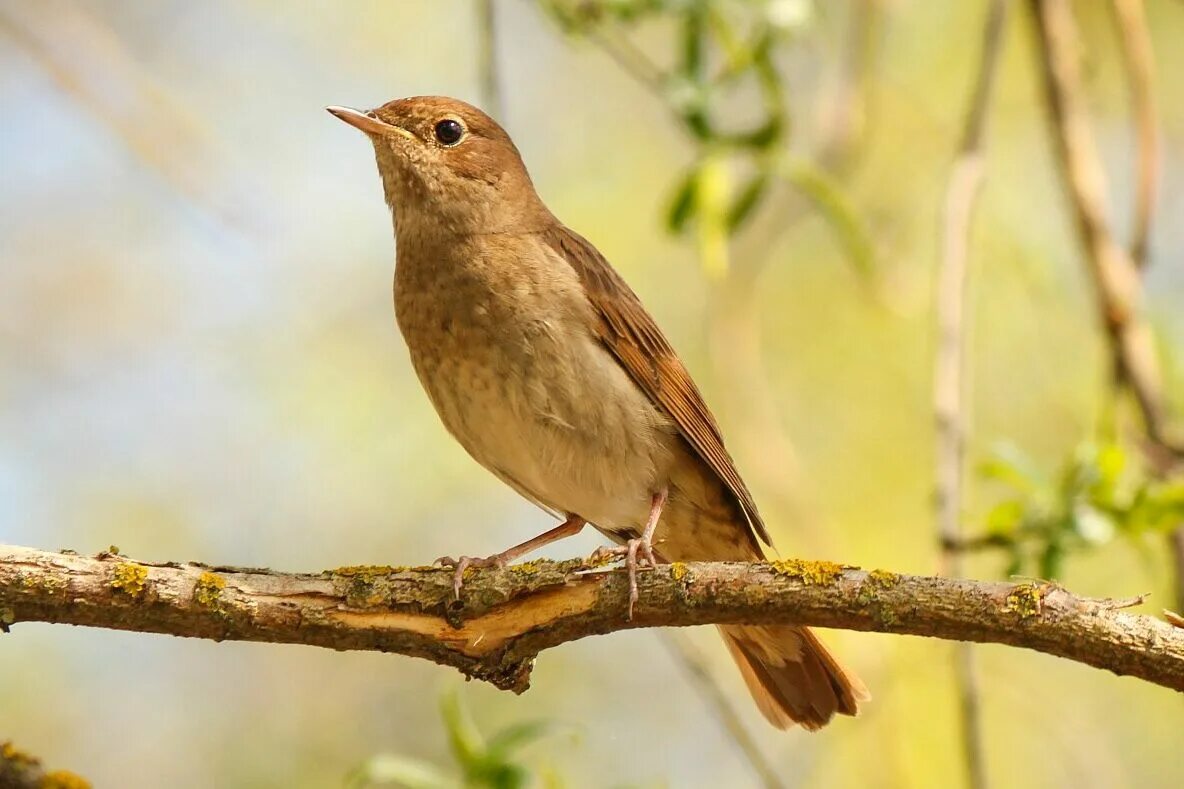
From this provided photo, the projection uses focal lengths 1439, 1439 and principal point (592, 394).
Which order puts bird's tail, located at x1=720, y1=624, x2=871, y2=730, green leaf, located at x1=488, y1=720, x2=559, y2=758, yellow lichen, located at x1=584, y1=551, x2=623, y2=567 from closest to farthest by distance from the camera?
yellow lichen, located at x1=584, y1=551, x2=623, y2=567
green leaf, located at x1=488, y1=720, x2=559, y2=758
bird's tail, located at x1=720, y1=624, x2=871, y2=730

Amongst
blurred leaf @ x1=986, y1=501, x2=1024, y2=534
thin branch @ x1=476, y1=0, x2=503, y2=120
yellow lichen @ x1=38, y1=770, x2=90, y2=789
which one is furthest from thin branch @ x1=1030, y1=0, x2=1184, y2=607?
yellow lichen @ x1=38, y1=770, x2=90, y2=789

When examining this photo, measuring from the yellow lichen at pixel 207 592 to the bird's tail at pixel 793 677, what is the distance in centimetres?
197

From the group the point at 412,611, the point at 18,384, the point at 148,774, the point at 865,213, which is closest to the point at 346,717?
the point at 148,774

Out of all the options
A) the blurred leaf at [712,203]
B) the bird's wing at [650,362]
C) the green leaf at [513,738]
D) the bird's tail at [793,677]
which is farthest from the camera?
the blurred leaf at [712,203]

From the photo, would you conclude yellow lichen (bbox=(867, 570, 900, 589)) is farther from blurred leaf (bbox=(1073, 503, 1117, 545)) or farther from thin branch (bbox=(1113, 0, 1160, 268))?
thin branch (bbox=(1113, 0, 1160, 268))

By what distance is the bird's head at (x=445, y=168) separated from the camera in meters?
5.81

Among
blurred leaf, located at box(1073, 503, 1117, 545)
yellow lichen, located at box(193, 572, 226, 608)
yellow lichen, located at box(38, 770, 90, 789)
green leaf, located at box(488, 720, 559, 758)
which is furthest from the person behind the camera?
blurred leaf, located at box(1073, 503, 1117, 545)

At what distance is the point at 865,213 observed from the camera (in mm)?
8953

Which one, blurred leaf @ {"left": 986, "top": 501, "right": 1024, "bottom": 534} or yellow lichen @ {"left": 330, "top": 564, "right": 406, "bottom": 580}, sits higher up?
blurred leaf @ {"left": 986, "top": 501, "right": 1024, "bottom": 534}

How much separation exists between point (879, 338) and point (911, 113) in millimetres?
1470

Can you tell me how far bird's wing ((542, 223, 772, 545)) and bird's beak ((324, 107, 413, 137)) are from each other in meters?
→ 0.82

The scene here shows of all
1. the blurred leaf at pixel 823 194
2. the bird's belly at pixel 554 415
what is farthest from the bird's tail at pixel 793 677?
the blurred leaf at pixel 823 194

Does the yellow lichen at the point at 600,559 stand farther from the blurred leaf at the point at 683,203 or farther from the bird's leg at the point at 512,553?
the blurred leaf at the point at 683,203

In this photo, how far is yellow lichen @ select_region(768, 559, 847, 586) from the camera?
3.90 meters
